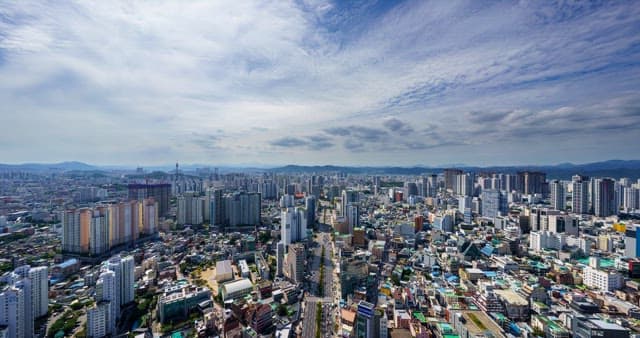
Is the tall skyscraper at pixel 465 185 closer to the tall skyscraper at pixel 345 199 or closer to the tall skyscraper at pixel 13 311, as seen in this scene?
the tall skyscraper at pixel 345 199

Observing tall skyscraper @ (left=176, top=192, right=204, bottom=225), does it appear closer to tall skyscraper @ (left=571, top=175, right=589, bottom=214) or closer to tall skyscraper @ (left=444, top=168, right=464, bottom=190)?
tall skyscraper @ (left=571, top=175, right=589, bottom=214)

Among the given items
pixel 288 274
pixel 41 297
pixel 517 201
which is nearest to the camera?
pixel 41 297

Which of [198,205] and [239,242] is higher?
[198,205]

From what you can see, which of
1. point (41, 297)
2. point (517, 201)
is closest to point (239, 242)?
point (41, 297)

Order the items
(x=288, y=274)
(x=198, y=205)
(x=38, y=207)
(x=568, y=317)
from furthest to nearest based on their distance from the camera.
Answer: (x=38, y=207)
(x=198, y=205)
(x=288, y=274)
(x=568, y=317)

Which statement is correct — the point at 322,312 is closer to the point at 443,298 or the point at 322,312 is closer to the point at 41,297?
the point at 443,298

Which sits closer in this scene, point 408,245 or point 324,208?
point 408,245
